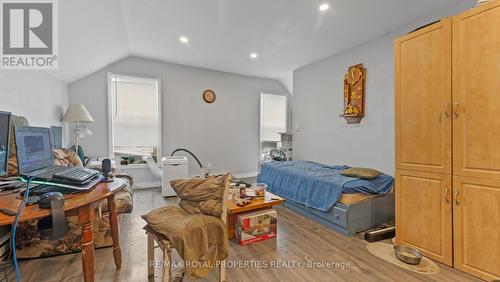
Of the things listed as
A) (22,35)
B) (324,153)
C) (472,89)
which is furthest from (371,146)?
(22,35)

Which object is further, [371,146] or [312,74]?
[312,74]

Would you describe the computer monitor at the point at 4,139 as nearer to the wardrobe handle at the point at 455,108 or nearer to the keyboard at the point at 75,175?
the keyboard at the point at 75,175

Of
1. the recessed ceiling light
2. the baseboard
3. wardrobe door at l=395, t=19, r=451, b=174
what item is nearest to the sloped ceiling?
the recessed ceiling light

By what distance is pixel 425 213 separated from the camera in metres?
2.01

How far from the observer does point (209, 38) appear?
11.9 feet

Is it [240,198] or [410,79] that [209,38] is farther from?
[410,79]

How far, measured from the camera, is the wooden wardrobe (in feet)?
5.35

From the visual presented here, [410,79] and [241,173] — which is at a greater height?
[410,79]

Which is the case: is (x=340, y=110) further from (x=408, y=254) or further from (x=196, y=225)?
(x=196, y=225)

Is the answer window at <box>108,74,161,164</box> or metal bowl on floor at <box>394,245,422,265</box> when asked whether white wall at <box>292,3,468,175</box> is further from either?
window at <box>108,74,161,164</box>

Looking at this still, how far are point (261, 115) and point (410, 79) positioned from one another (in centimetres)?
405

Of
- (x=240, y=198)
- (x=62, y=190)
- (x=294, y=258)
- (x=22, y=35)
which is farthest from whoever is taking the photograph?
(x=240, y=198)

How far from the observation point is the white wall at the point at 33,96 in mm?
2213

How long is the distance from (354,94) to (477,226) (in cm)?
246
